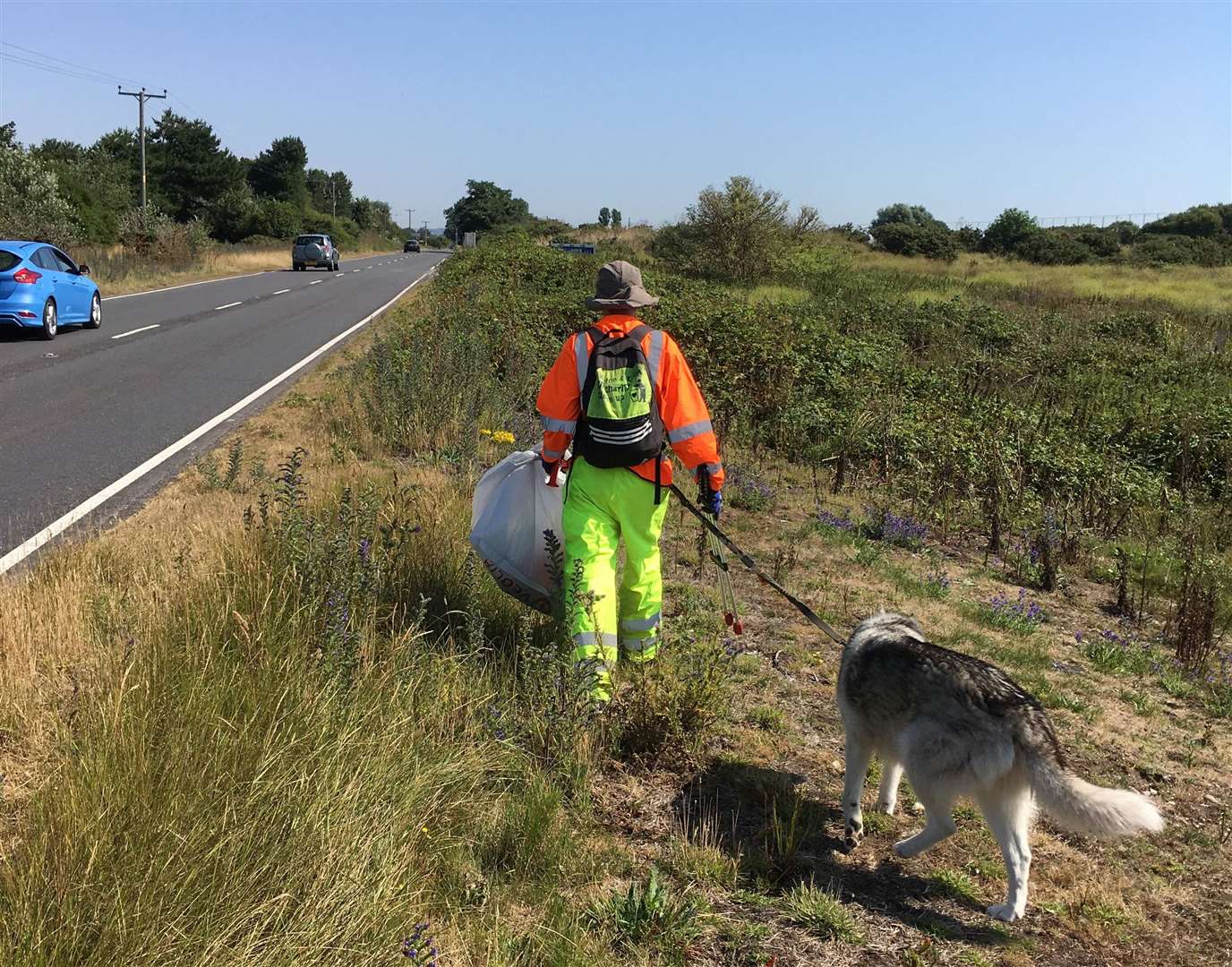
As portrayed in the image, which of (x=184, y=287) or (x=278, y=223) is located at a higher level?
(x=278, y=223)

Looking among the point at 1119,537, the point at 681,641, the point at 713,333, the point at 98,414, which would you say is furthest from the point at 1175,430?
the point at 98,414

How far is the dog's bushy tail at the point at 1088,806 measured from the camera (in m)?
3.08

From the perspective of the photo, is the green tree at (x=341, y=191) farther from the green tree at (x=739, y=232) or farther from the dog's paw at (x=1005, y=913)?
the dog's paw at (x=1005, y=913)

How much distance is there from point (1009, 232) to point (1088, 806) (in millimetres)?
57226

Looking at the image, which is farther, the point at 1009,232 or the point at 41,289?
the point at 1009,232

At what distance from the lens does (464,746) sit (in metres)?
3.61

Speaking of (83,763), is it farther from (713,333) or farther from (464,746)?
(713,333)

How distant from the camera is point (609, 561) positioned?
4.46m

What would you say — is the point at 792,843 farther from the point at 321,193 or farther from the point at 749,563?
the point at 321,193

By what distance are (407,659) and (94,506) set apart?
4.05 metres

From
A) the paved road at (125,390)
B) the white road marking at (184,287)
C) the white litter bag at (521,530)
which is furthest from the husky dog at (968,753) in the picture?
the white road marking at (184,287)

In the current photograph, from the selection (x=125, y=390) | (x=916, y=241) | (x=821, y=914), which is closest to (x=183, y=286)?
(x=125, y=390)

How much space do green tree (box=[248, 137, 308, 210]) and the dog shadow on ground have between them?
104424mm

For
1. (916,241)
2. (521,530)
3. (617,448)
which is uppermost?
(916,241)
